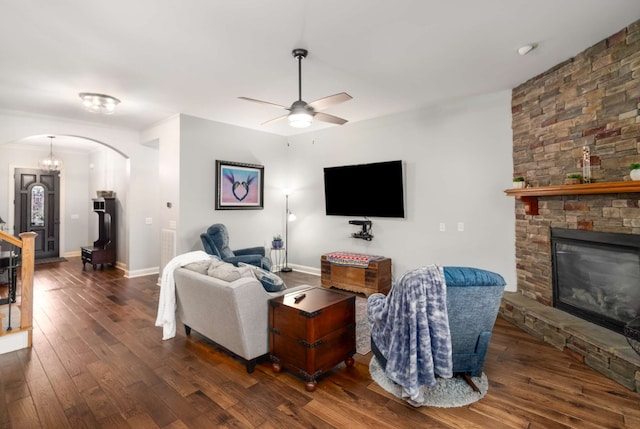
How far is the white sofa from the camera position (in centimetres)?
262

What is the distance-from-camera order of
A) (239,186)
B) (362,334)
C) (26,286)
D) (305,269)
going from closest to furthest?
1. (26,286)
2. (362,334)
3. (239,186)
4. (305,269)

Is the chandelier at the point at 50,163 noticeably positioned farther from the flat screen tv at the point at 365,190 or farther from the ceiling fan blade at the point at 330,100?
the ceiling fan blade at the point at 330,100

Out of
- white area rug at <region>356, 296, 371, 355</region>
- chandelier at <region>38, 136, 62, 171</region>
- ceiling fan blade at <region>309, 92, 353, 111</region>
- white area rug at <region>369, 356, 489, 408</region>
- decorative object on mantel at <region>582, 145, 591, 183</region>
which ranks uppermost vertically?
chandelier at <region>38, 136, 62, 171</region>

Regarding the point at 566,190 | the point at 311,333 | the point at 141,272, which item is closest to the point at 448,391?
the point at 311,333

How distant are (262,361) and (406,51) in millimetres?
3181

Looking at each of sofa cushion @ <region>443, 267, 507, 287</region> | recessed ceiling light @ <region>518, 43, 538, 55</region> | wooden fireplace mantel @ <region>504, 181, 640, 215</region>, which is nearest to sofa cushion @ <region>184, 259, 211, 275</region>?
sofa cushion @ <region>443, 267, 507, 287</region>

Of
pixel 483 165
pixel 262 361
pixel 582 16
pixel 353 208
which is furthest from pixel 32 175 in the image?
pixel 582 16

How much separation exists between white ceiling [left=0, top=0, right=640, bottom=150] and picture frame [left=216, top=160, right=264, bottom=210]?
1427 millimetres

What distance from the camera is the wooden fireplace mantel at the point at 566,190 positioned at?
267 cm

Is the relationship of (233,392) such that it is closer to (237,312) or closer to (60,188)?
(237,312)

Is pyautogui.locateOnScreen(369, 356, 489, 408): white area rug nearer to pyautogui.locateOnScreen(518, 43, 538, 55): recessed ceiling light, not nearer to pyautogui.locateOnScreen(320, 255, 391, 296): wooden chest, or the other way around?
pyautogui.locateOnScreen(320, 255, 391, 296): wooden chest

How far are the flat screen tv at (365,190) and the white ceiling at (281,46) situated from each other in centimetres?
116

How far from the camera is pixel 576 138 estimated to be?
3.33m

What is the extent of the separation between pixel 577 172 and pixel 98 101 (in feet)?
18.5
